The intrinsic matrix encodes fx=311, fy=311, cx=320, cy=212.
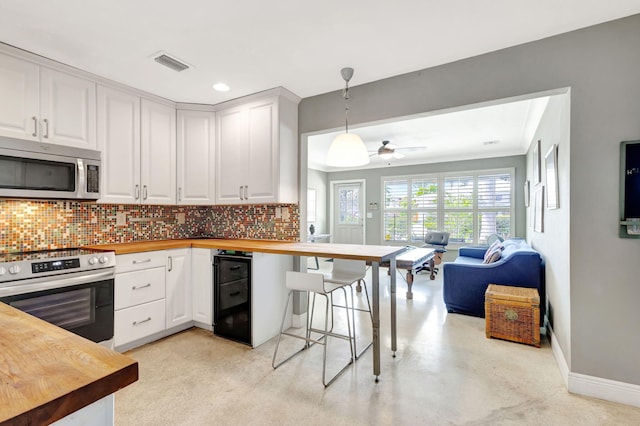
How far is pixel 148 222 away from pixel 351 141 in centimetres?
251

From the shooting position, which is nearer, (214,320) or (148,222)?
(214,320)

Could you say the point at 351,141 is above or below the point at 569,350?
above

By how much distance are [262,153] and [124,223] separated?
5.41ft

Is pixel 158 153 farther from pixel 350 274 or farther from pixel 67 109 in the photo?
pixel 350 274

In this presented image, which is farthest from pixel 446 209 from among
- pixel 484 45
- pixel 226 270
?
pixel 226 270

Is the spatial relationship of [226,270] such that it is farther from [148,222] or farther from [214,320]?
[148,222]

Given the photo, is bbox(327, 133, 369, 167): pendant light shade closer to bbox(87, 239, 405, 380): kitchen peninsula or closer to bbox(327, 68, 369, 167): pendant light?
bbox(327, 68, 369, 167): pendant light

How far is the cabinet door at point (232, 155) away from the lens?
11.0 feet

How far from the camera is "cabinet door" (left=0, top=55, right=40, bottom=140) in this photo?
228cm

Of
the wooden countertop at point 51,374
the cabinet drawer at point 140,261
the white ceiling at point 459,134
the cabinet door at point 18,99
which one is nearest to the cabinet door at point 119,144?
the cabinet door at point 18,99

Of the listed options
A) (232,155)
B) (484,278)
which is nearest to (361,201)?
(484,278)

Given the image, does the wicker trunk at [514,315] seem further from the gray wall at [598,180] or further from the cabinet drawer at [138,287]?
the cabinet drawer at [138,287]

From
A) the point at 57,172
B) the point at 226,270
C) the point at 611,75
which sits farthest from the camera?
the point at 226,270

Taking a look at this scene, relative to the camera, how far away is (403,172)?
7.38 metres
